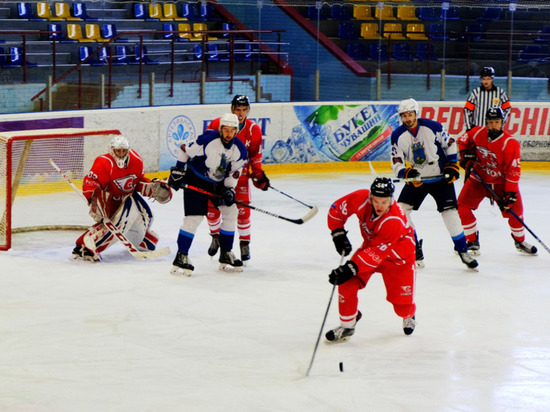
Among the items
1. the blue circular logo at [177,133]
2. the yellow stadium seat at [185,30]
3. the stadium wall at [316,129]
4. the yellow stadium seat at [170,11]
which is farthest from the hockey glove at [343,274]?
the yellow stadium seat at [170,11]

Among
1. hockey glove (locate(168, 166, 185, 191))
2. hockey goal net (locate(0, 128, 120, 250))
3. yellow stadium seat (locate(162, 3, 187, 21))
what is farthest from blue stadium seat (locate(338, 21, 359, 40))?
hockey glove (locate(168, 166, 185, 191))

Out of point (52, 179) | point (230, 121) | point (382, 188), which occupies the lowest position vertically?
point (52, 179)

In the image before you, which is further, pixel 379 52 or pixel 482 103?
pixel 379 52

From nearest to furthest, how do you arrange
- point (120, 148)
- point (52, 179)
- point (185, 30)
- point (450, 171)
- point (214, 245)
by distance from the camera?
point (450, 171), point (120, 148), point (214, 245), point (52, 179), point (185, 30)

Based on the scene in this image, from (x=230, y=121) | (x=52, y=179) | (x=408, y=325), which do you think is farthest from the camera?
(x=52, y=179)

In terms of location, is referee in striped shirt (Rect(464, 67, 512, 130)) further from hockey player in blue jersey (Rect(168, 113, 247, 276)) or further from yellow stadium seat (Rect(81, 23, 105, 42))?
yellow stadium seat (Rect(81, 23, 105, 42))

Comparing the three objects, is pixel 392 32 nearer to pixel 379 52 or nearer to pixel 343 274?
pixel 379 52

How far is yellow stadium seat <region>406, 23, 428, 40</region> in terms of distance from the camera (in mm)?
10477

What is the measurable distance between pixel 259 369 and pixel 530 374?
118 centimetres

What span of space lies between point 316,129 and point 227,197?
182 inches

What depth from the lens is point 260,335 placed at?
4539 millimetres

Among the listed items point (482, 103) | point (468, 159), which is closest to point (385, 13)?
point (482, 103)

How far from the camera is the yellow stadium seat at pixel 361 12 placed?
10.7m

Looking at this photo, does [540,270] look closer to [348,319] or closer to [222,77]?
[348,319]
